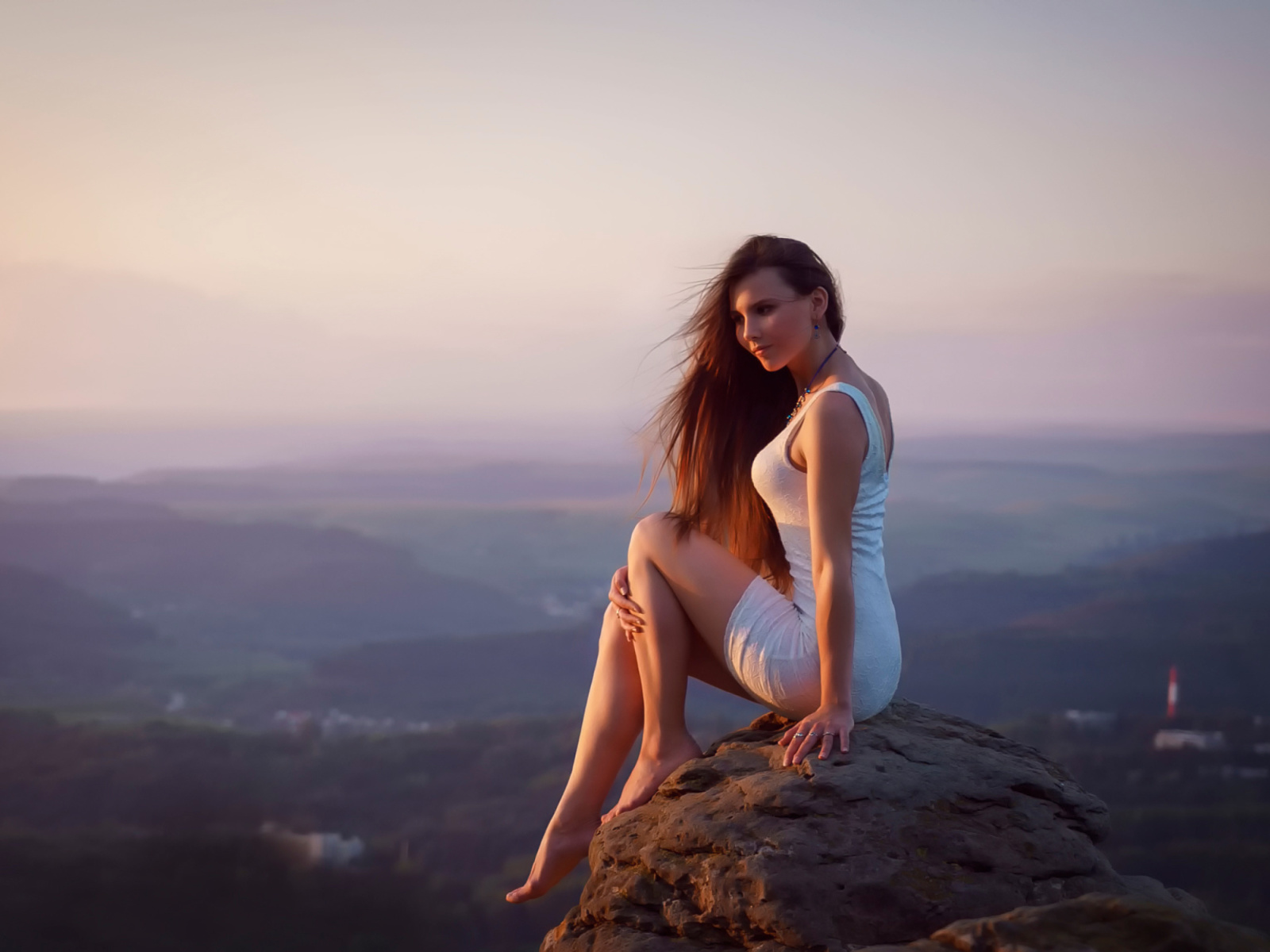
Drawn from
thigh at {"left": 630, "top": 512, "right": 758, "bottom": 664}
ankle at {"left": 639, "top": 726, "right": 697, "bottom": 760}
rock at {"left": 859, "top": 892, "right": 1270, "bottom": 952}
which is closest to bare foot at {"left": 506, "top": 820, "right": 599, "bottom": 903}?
ankle at {"left": 639, "top": 726, "right": 697, "bottom": 760}

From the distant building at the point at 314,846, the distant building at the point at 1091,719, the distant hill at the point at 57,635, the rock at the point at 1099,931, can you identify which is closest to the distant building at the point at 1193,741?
the distant building at the point at 1091,719

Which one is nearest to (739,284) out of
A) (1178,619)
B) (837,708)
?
(837,708)

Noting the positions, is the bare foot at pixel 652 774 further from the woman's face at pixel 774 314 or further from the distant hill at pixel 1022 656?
the distant hill at pixel 1022 656

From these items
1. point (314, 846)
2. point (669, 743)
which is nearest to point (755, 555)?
point (669, 743)

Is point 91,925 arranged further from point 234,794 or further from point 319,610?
point 319,610

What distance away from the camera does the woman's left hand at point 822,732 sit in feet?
8.71

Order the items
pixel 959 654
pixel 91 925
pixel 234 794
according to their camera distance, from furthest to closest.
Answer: pixel 959 654, pixel 234 794, pixel 91 925

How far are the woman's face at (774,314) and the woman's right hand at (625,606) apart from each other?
2.50 ft

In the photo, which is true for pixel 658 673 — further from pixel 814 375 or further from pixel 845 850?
pixel 814 375

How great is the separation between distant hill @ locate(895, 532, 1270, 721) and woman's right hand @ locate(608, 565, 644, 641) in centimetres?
1498

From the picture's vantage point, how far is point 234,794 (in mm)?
16219

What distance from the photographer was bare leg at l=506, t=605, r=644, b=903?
3.11m

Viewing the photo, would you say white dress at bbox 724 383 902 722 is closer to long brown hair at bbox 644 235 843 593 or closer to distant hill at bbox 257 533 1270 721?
long brown hair at bbox 644 235 843 593

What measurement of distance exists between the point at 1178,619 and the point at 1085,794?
1851cm
